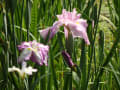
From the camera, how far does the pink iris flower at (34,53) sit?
0.64m

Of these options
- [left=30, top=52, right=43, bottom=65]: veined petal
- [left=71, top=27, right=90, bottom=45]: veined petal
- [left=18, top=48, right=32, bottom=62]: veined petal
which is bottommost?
[left=30, top=52, right=43, bottom=65]: veined petal

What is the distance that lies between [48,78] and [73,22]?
250mm

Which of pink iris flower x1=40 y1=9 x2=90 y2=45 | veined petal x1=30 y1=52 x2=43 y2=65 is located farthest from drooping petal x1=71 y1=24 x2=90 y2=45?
veined petal x1=30 y1=52 x2=43 y2=65

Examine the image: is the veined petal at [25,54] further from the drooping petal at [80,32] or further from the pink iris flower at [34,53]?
the drooping petal at [80,32]

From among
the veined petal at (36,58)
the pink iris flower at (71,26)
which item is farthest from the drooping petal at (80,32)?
the veined petal at (36,58)

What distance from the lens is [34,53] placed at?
0.66m

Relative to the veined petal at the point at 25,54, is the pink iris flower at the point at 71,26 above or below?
above

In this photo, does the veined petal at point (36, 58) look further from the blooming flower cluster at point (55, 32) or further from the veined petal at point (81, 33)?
the veined petal at point (81, 33)

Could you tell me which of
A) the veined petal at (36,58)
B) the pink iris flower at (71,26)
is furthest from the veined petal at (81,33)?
the veined petal at (36,58)

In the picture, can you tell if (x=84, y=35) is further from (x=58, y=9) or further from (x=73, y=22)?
(x=58, y=9)

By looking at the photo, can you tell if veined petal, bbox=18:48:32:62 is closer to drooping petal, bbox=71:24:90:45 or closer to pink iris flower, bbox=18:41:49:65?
pink iris flower, bbox=18:41:49:65

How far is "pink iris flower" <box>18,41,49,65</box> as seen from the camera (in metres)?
0.64

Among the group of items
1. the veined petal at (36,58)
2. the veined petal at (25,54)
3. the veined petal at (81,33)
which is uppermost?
the veined petal at (81,33)

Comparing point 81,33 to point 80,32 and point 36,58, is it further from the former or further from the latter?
point 36,58
